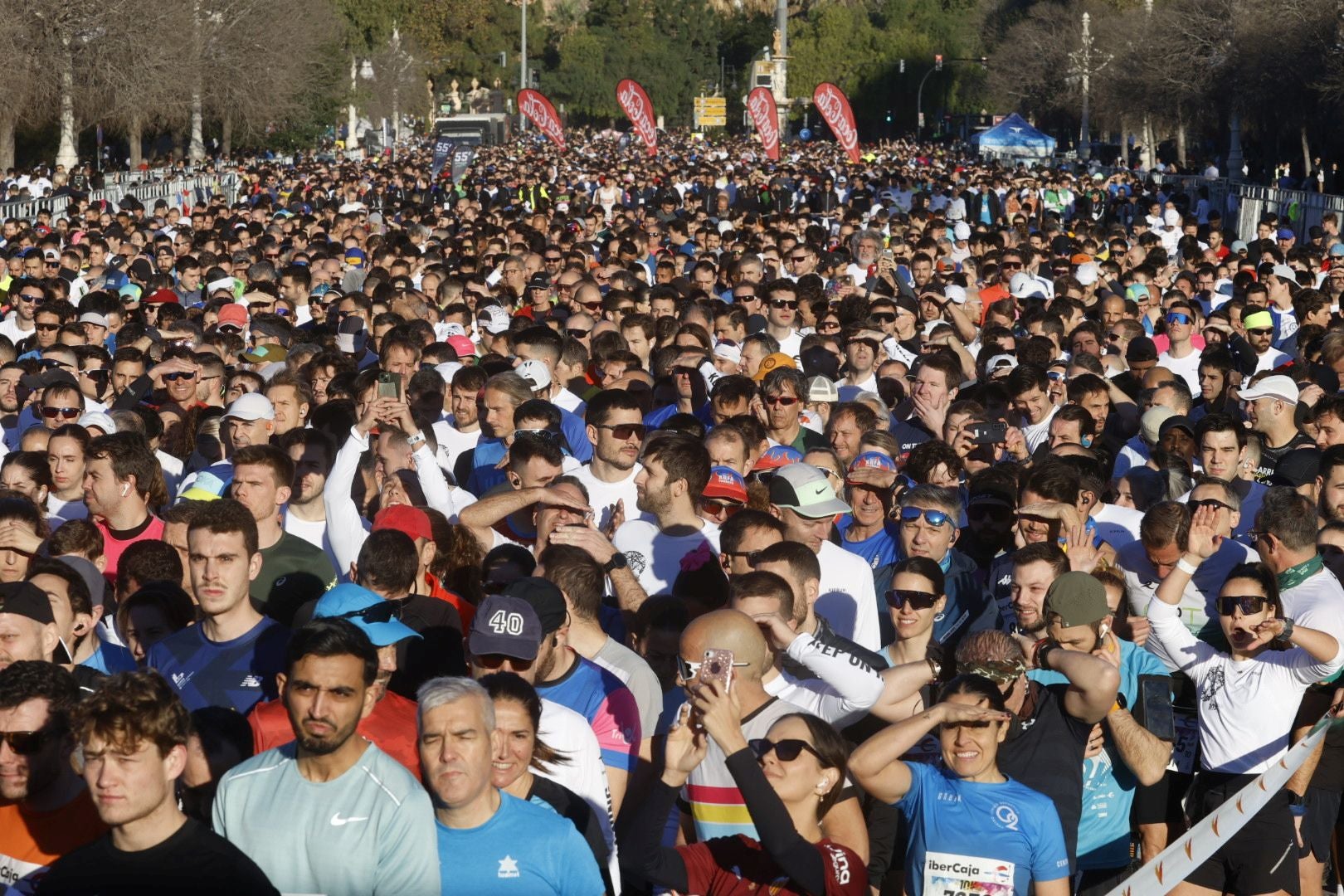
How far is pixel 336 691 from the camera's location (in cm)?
457

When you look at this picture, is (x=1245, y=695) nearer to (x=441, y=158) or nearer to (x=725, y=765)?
(x=725, y=765)

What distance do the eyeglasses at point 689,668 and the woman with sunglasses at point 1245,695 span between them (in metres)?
1.86

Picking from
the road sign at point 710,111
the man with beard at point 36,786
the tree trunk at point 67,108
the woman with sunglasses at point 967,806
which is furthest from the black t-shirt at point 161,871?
the road sign at point 710,111

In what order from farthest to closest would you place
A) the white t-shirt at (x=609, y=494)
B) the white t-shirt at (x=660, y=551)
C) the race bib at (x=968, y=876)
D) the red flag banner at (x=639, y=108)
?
the red flag banner at (x=639, y=108) < the white t-shirt at (x=609, y=494) < the white t-shirt at (x=660, y=551) < the race bib at (x=968, y=876)

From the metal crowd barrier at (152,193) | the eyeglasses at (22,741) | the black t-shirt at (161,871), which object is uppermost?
the eyeglasses at (22,741)

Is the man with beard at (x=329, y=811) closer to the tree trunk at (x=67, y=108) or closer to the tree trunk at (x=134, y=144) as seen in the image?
the tree trunk at (x=67, y=108)

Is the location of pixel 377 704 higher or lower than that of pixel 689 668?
lower

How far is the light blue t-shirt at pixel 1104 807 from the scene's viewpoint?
5.62m

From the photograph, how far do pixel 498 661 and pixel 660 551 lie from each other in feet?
5.71

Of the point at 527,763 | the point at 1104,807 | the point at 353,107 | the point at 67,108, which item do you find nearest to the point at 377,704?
the point at 527,763

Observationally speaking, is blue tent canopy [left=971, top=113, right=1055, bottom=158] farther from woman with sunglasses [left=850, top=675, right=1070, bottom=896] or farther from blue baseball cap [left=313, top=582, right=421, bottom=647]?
woman with sunglasses [left=850, top=675, right=1070, bottom=896]

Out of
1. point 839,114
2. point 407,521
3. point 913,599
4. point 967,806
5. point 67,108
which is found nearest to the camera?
point 967,806

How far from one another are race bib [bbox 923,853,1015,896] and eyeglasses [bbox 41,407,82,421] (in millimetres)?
5609

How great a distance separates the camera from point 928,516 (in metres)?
6.84
